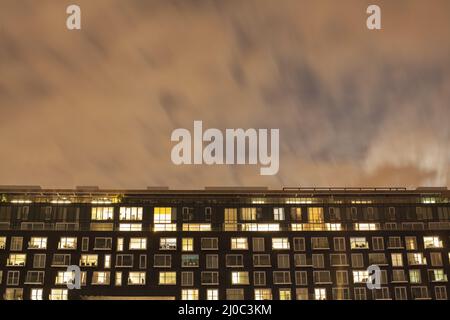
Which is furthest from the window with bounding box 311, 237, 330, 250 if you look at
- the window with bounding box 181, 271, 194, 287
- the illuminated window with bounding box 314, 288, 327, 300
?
the window with bounding box 181, 271, 194, 287

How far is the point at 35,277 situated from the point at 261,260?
149 ft

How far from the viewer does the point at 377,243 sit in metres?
122

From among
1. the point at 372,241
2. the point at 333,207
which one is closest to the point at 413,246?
the point at 372,241

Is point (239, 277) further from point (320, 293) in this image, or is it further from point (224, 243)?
point (320, 293)

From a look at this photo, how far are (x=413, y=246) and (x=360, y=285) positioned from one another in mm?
14746

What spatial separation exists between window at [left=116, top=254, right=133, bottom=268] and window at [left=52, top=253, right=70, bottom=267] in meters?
10.0

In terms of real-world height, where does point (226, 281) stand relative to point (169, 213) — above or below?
below

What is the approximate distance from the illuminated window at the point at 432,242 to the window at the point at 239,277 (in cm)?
3839

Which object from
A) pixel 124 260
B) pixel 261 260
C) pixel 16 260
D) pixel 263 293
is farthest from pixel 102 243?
pixel 263 293

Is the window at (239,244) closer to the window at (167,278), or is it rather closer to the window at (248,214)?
the window at (248,214)

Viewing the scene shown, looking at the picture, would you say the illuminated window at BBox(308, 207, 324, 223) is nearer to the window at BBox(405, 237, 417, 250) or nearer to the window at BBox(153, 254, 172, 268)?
the window at BBox(405, 237, 417, 250)

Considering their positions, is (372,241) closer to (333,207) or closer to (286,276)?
(333,207)

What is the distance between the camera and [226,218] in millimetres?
123375

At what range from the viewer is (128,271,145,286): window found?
11662 cm
